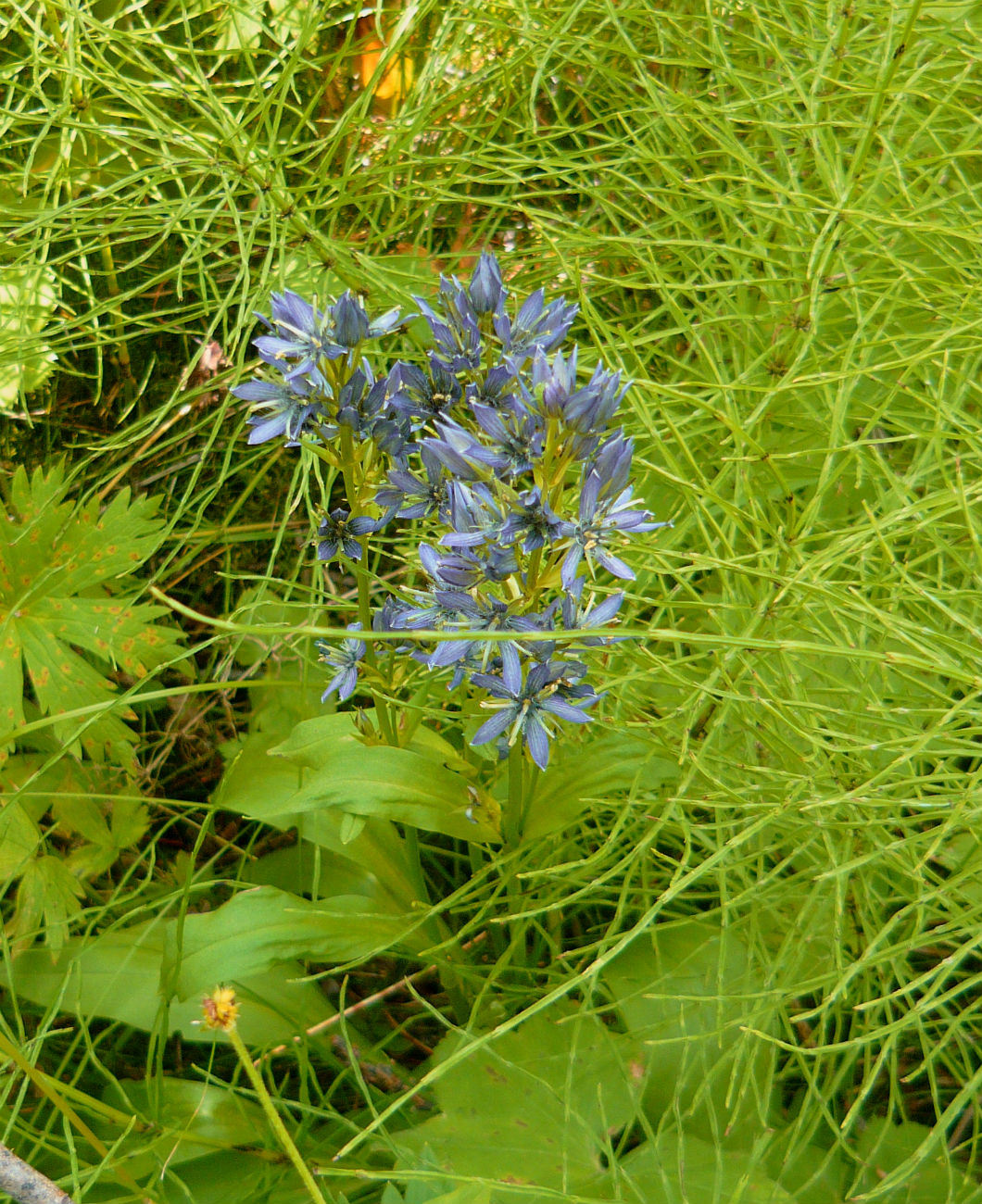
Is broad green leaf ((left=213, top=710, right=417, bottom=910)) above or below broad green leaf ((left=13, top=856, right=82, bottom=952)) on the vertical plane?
above

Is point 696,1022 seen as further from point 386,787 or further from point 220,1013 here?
point 220,1013

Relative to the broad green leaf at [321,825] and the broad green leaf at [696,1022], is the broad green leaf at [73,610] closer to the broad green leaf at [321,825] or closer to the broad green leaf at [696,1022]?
the broad green leaf at [321,825]

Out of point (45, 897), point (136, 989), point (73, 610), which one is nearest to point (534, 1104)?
point (136, 989)

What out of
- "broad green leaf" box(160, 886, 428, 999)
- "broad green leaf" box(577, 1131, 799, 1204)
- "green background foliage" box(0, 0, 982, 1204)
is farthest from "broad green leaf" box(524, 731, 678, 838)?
"broad green leaf" box(577, 1131, 799, 1204)

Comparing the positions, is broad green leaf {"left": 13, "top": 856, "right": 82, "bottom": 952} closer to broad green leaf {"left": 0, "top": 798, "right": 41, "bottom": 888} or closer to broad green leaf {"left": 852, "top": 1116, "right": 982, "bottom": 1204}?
broad green leaf {"left": 0, "top": 798, "right": 41, "bottom": 888}

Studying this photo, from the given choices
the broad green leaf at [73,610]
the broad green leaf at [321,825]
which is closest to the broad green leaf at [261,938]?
the broad green leaf at [321,825]

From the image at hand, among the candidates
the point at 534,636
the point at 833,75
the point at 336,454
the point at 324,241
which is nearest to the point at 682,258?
the point at 833,75

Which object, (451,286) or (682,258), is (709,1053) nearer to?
(451,286)
